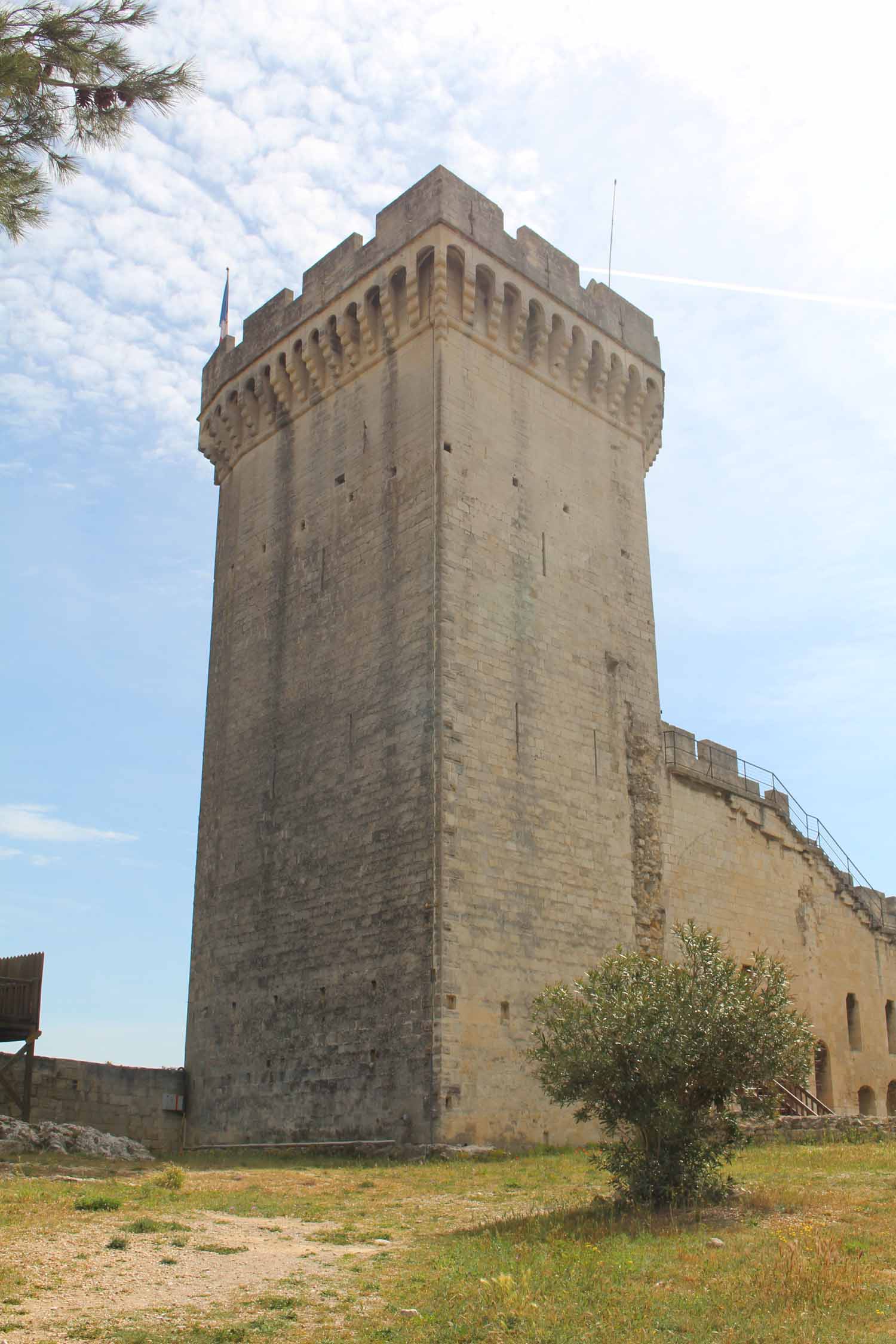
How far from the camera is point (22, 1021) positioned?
55.8 ft

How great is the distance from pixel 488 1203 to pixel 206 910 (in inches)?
401

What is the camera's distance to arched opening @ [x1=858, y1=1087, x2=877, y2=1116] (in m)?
22.6

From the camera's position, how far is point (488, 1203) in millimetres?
10656

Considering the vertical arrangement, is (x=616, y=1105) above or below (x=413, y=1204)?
above

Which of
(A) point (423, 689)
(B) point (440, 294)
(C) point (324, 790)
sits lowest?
(C) point (324, 790)

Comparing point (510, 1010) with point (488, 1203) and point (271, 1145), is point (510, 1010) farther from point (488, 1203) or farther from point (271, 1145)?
point (488, 1203)

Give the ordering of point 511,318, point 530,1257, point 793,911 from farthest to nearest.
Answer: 1. point 793,911
2. point 511,318
3. point 530,1257

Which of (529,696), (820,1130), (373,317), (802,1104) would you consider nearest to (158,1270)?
(820,1130)

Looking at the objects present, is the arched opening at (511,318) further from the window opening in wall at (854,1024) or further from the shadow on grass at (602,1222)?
the window opening in wall at (854,1024)

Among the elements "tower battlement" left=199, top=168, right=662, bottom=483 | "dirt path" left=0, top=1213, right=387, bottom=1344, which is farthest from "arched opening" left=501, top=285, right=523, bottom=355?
"dirt path" left=0, top=1213, right=387, bottom=1344

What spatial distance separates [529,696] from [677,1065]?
8.43m

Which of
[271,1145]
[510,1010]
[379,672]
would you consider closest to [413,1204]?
[510,1010]

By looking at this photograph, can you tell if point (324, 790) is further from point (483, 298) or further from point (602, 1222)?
point (602, 1222)

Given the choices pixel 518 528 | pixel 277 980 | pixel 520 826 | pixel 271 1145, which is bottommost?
pixel 271 1145
